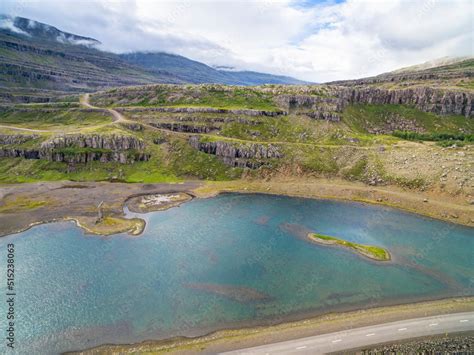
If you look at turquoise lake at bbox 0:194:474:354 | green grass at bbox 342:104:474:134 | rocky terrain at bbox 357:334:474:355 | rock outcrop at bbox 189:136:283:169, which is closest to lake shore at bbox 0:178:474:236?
turquoise lake at bbox 0:194:474:354

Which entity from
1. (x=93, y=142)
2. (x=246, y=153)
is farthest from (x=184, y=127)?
(x=93, y=142)

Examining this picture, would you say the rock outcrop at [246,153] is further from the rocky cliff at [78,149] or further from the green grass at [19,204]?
the green grass at [19,204]

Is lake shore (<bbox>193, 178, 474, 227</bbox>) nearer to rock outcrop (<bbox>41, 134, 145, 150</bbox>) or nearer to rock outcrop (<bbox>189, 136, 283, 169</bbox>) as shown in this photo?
rock outcrop (<bbox>189, 136, 283, 169</bbox>)

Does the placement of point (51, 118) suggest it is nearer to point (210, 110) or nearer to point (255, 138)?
point (210, 110)

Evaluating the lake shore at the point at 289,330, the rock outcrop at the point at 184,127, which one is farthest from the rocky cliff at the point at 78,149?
the lake shore at the point at 289,330

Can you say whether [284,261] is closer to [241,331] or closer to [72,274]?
[241,331]
